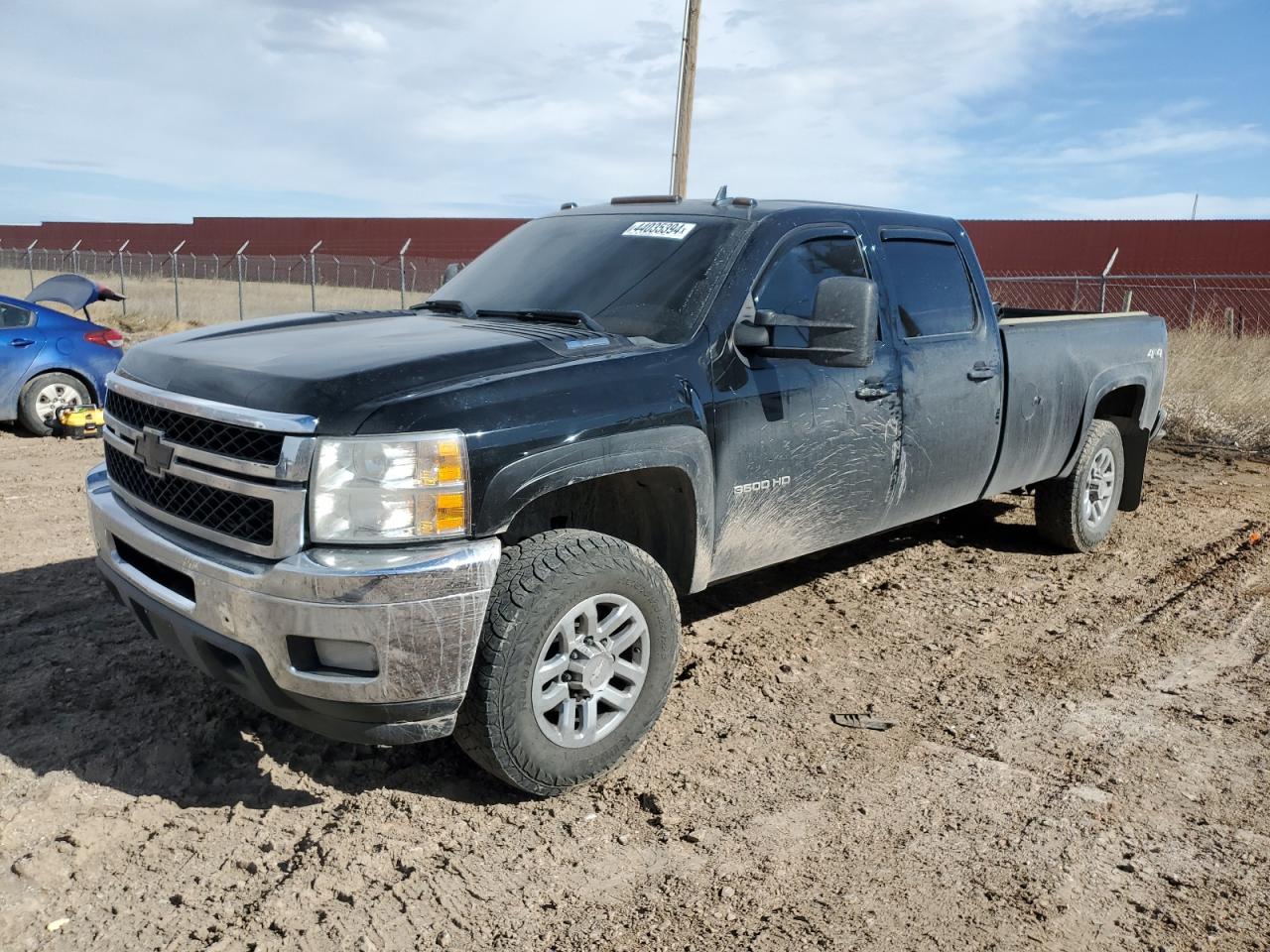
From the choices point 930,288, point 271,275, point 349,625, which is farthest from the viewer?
point 271,275

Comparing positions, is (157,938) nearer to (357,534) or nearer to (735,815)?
(357,534)

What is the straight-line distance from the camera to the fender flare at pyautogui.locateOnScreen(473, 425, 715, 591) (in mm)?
3014

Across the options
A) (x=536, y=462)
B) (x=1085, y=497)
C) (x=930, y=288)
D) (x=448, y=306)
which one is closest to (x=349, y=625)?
(x=536, y=462)

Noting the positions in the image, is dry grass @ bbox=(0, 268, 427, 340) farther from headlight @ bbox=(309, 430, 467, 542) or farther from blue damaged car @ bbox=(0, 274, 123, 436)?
headlight @ bbox=(309, 430, 467, 542)

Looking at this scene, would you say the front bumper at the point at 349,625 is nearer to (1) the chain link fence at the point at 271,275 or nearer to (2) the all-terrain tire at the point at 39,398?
(2) the all-terrain tire at the point at 39,398

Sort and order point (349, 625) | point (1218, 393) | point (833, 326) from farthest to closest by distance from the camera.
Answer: point (1218, 393) → point (833, 326) → point (349, 625)

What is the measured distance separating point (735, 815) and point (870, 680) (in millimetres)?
1349

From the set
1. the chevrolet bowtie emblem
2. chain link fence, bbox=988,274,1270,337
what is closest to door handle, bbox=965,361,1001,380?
the chevrolet bowtie emblem

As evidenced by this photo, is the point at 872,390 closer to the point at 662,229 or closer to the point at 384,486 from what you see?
the point at 662,229

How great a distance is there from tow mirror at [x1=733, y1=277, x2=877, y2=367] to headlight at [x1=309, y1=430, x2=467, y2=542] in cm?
139

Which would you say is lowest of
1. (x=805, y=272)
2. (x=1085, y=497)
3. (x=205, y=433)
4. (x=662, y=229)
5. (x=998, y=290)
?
(x=1085, y=497)

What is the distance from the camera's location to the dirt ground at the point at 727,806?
276cm

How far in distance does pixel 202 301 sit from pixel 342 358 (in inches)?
1091

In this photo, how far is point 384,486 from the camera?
9.34 ft
